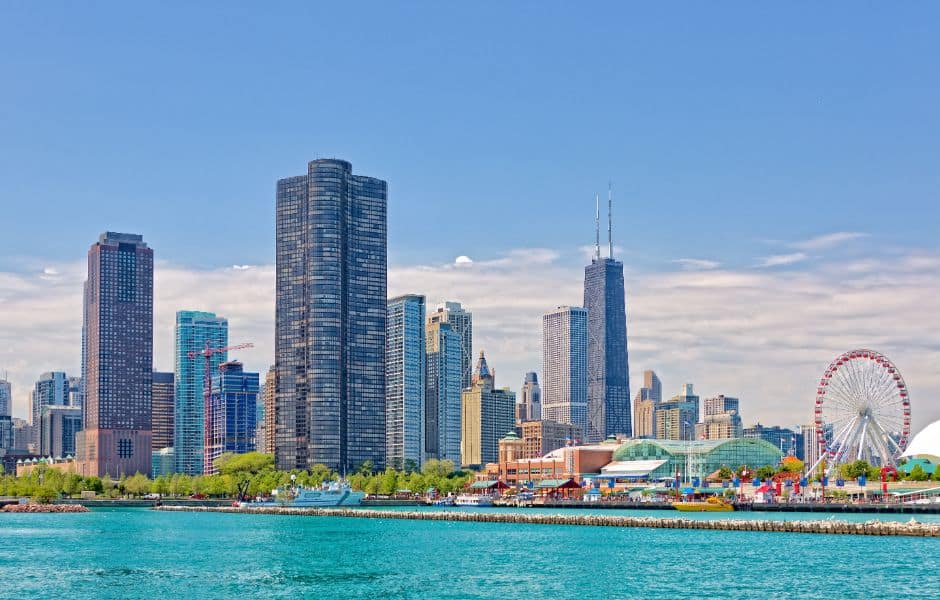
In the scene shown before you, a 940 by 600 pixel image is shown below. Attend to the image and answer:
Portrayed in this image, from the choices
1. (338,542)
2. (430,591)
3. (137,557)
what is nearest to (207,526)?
(338,542)

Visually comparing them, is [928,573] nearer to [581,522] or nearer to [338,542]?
[338,542]

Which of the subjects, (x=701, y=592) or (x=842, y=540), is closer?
(x=701, y=592)

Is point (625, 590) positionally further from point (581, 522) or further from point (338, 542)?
point (581, 522)

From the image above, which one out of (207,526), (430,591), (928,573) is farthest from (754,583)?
(207,526)

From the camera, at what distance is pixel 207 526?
19662cm

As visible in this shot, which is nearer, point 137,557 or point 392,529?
point 137,557

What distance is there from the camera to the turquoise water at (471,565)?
98562mm

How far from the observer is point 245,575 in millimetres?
110938

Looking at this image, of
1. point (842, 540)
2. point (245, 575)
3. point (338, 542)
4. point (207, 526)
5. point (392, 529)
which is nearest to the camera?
point (245, 575)

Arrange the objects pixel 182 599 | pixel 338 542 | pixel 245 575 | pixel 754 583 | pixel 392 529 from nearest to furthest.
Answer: pixel 182 599 < pixel 754 583 < pixel 245 575 < pixel 338 542 < pixel 392 529

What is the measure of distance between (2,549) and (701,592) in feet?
267

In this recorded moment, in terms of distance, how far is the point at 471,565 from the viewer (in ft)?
392

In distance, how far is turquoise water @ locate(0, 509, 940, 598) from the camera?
3880 inches

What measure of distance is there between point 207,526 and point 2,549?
54881 millimetres
